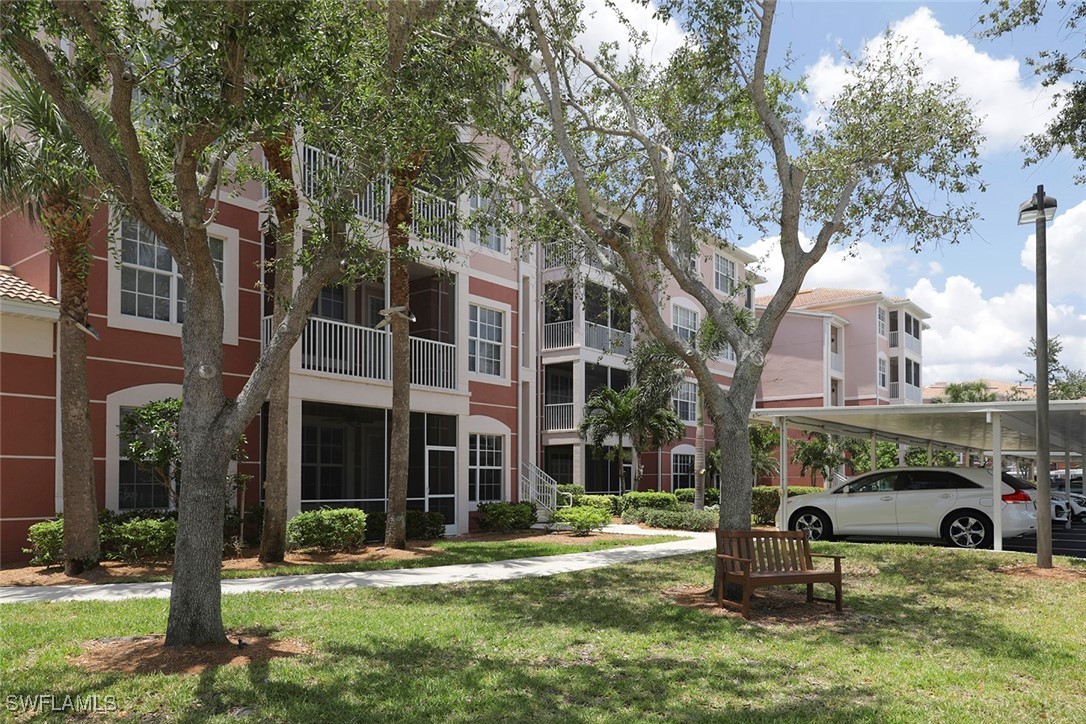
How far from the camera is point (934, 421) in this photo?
17.7 metres

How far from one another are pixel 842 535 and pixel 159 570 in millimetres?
12608

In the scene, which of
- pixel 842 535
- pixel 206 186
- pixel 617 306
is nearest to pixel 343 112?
pixel 206 186

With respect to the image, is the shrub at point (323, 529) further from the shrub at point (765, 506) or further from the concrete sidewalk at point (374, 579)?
the shrub at point (765, 506)

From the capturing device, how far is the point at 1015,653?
7500 mm

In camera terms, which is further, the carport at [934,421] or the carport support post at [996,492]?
the carport at [934,421]

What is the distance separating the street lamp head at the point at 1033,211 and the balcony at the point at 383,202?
8.46 metres

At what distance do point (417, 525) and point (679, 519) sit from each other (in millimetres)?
8133

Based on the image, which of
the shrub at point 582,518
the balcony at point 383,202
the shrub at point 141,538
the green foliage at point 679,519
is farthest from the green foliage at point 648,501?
the shrub at point 141,538

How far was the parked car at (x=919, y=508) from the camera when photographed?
15.4 metres

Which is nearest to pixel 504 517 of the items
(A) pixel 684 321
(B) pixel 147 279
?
(B) pixel 147 279

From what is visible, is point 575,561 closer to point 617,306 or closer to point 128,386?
point 617,306

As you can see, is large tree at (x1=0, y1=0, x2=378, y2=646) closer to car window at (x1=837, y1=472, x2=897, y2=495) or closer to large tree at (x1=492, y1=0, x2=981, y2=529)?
large tree at (x1=492, y1=0, x2=981, y2=529)

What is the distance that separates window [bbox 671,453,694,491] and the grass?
22.8 metres

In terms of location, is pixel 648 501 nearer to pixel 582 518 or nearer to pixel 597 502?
pixel 597 502
